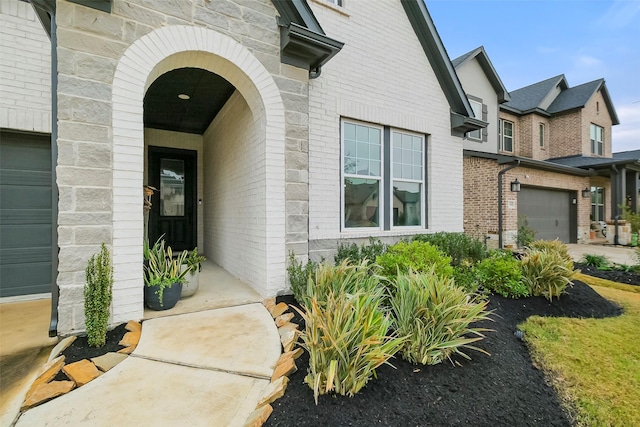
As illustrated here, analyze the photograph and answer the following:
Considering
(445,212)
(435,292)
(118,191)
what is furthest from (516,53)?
(118,191)

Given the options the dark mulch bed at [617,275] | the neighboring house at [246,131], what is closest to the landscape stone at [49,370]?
the neighboring house at [246,131]

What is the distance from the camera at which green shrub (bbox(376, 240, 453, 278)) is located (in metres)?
3.64

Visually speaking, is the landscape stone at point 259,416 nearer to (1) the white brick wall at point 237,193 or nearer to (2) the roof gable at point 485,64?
(1) the white brick wall at point 237,193

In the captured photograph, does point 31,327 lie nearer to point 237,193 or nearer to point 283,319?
point 283,319

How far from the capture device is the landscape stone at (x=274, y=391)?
6.21 feet

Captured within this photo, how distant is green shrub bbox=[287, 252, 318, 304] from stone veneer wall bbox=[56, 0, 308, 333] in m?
1.74

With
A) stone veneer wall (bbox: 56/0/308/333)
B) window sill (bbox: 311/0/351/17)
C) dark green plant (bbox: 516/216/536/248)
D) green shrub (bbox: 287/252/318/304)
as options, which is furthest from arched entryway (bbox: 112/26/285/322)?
dark green plant (bbox: 516/216/536/248)

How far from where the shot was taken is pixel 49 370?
2.20 metres

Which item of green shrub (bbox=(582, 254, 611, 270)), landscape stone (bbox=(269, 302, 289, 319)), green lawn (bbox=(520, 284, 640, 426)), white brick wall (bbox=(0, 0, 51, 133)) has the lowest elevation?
green lawn (bbox=(520, 284, 640, 426))

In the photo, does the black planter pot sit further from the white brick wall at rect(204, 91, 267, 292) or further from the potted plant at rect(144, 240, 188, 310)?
the white brick wall at rect(204, 91, 267, 292)

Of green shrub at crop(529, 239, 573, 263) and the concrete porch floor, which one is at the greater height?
green shrub at crop(529, 239, 573, 263)

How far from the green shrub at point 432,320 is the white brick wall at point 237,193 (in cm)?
201

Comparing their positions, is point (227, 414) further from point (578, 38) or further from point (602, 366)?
point (578, 38)

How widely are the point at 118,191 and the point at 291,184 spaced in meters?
1.98
